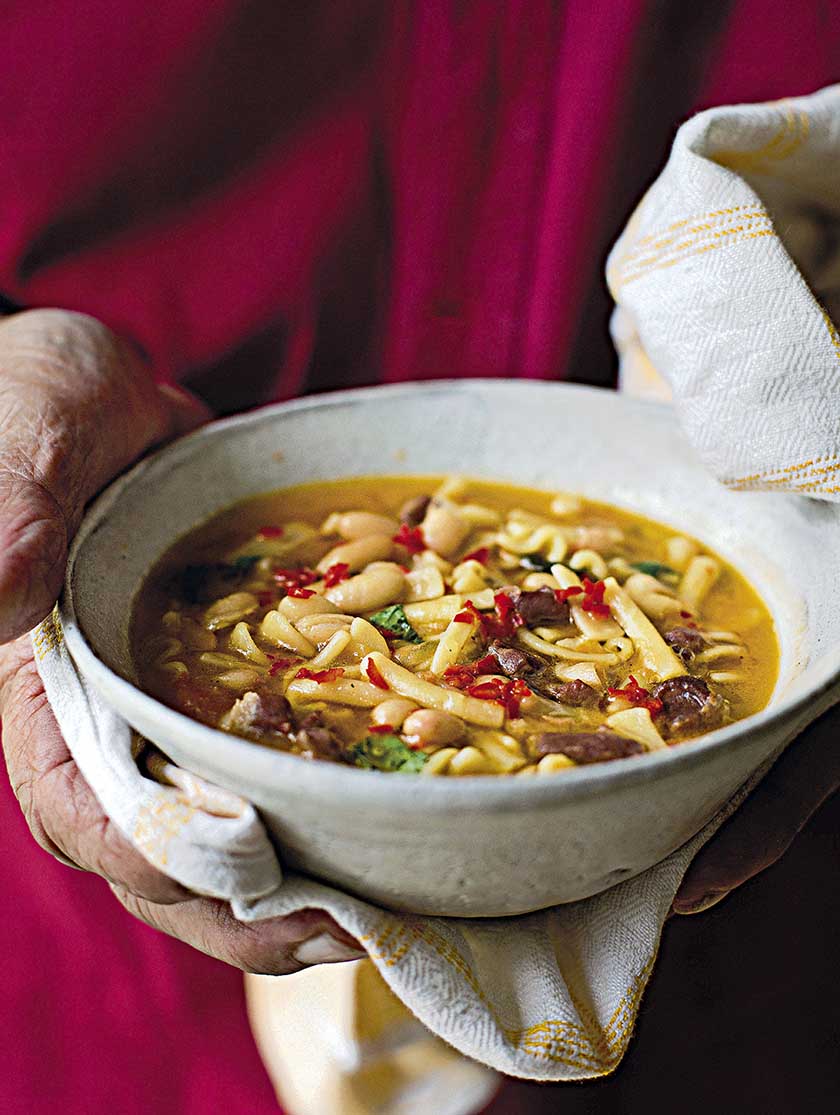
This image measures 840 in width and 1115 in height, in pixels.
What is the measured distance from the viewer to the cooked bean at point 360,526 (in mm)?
2044

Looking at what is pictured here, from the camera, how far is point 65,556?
5.21ft

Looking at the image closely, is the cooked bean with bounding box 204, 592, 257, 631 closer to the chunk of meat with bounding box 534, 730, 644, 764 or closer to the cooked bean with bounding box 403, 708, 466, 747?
the cooked bean with bounding box 403, 708, 466, 747

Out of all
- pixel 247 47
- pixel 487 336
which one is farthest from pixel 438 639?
pixel 247 47

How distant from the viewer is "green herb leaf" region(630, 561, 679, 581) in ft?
6.55

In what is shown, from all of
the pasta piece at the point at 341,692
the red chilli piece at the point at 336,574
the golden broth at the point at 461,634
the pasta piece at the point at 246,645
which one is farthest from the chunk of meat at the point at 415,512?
the pasta piece at the point at 341,692

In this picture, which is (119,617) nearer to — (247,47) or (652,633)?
(652,633)

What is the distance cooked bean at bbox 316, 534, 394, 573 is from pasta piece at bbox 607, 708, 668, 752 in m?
0.56

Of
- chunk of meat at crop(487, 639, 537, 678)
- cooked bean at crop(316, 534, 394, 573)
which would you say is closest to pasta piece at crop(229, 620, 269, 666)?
cooked bean at crop(316, 534, 394, 573)

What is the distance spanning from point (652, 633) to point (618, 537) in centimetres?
35

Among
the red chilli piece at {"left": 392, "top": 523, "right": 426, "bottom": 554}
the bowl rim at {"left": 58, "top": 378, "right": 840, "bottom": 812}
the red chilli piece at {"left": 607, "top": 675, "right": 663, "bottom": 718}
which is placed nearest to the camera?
the bowl rim at {"left": 58, "top": 378, "right": 840, "bottom": 812}

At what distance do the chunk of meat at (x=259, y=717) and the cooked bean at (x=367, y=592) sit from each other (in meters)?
0.32

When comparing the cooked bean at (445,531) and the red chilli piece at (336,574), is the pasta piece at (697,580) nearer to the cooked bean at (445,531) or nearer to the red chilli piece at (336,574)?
the cooked bean at (445,531)

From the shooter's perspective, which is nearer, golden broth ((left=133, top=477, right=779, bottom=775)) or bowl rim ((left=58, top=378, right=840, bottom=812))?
bowl rim ((left=58, top=378, right=840, bottom=812))

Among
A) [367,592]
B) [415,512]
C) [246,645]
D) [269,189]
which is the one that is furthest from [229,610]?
[269,189]
